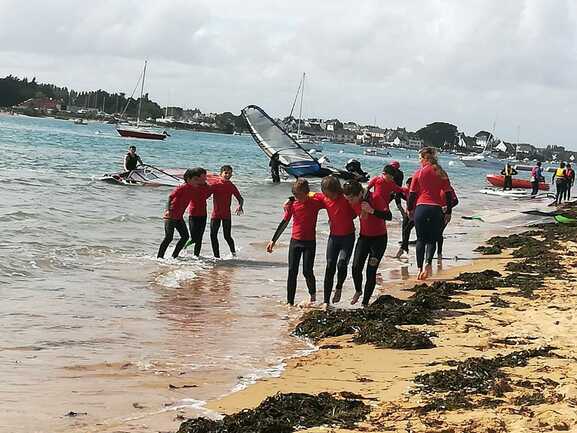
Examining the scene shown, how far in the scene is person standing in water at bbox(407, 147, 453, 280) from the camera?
424 inches

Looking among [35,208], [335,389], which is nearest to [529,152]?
[35,208]

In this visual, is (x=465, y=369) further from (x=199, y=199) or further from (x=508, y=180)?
(x=508, y=180)

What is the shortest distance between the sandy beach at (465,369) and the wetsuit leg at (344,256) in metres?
1.23

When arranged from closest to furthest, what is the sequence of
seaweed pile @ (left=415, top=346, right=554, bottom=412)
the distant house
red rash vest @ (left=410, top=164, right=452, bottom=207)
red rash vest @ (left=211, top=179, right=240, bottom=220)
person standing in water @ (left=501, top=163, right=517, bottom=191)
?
seaweed pile @ (left=415, top=346, right=554, bottom=412)
red rash vest @ (left=410, top=164, right=452, bottom=207)
red rash vest @ (left=211, top=179, right=240, bottom=220)
person standing in water @ (left=501, top=163, right=517, bottom=191)
the distant house

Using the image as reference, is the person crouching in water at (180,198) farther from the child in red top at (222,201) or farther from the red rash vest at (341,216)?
the red rash vest at (341,216)

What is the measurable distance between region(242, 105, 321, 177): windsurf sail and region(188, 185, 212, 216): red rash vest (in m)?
24.4

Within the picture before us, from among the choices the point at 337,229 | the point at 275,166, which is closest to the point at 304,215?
the point at 337,229

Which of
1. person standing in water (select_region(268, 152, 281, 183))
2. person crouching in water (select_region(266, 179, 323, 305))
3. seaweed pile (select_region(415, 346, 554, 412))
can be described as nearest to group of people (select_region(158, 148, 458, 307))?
person crouching in water (select_region(266, 179, 323, 305))

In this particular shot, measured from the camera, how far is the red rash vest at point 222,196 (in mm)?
13195

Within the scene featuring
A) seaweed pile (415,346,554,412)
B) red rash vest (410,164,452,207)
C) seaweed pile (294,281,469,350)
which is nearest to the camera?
seaweed pile (415,346,554,412)

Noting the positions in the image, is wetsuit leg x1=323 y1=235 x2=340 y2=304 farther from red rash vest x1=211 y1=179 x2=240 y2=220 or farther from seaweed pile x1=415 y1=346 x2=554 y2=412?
red rash vest x1=211 y1=179 x2=240 y2=220

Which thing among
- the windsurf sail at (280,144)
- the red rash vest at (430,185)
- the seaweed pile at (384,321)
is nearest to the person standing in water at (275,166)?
the windsurf sail at (280,144)

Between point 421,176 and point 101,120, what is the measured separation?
166 meters

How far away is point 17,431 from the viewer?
481cm
